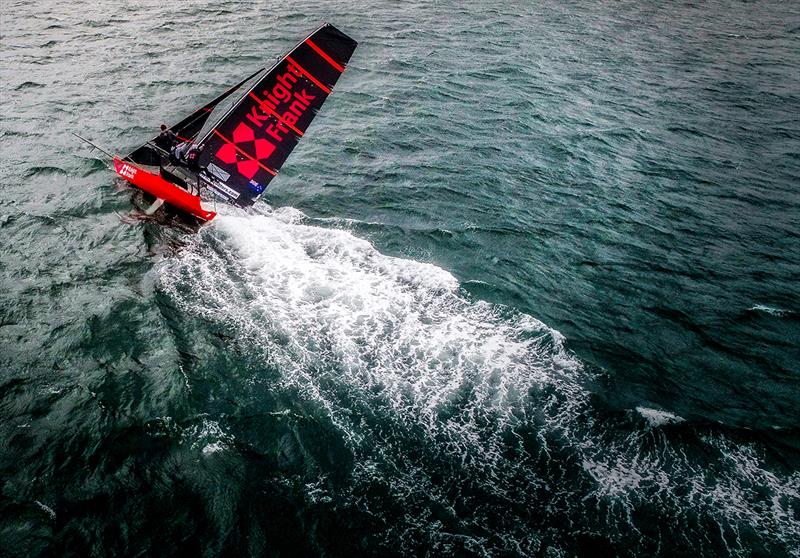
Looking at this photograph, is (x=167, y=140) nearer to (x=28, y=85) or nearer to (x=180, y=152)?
(x=180, y=152)

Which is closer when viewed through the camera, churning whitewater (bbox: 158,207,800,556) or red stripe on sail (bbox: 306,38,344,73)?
churning whitewater (bbox: 158,207,800,556)

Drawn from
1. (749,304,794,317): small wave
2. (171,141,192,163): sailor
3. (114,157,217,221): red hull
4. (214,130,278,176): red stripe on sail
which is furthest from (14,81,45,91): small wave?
(749,304,794,317): small wave

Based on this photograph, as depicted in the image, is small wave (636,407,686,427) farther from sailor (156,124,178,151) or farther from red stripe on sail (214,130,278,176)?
sailor (156,124,178,151)

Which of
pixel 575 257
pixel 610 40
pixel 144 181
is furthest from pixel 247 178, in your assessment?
pixel 610 40

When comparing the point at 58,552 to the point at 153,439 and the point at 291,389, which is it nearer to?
the point at 153,439

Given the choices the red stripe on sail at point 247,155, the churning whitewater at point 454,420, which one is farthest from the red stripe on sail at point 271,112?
the churning whitewater at point 454,420

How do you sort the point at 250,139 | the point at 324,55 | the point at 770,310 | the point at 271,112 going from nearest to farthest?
the point at 770,310
the point at 324,55
the point at 271,112
the point at 250,139

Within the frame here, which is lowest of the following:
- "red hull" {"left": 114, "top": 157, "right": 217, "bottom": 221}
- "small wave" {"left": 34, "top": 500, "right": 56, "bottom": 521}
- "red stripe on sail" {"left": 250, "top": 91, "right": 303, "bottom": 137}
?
"small wave" {"left": 34, "top": 500, "right": 56, "bottom": 521}

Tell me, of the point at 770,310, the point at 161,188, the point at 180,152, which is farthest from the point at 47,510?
the point at 770,310
